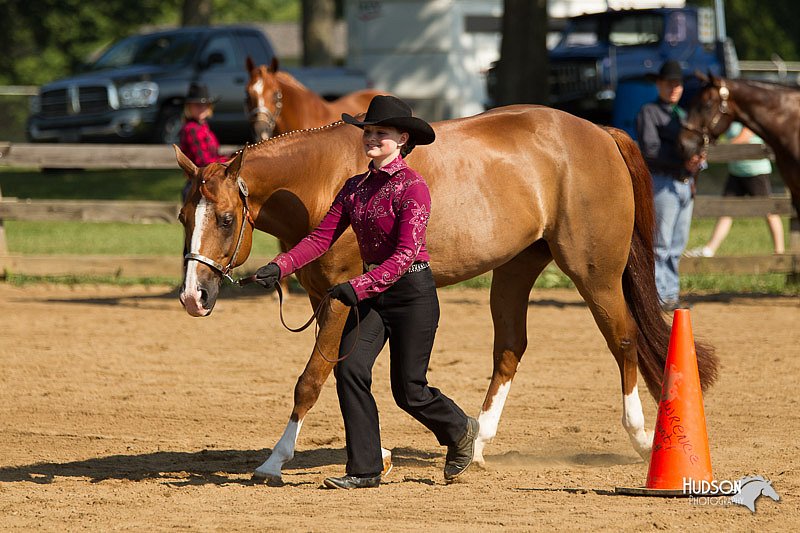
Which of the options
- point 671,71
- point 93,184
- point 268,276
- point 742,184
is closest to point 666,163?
point 671,71

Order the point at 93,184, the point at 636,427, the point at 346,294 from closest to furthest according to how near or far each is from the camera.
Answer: the point at 346,294 → the point at 636,427 → the point at 93,184

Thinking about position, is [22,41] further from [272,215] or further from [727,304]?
[272,215]

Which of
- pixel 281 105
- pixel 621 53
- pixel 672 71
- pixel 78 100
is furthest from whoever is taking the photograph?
pixel 78 100

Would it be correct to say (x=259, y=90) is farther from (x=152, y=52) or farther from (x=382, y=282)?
(x=152, y=52)

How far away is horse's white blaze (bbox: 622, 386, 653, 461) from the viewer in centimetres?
634

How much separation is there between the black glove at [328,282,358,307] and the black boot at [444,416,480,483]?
0.97 m

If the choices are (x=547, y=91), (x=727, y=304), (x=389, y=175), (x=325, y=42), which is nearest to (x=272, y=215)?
(x=389, y=175)

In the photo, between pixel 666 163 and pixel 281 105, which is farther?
pixel 281 105

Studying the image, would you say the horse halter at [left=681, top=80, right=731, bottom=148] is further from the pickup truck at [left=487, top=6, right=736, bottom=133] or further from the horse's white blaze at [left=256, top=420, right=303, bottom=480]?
the pickup truck at [left=487, top=6, right=736, bottom=133]

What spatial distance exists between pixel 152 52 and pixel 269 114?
1120cm

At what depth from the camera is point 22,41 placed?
51219 millimetres

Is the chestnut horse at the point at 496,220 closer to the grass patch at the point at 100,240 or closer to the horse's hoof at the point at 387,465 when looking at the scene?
the horse's hoof at the point at 387,465

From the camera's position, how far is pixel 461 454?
18.9ft

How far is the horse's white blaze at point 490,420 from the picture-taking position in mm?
6371
